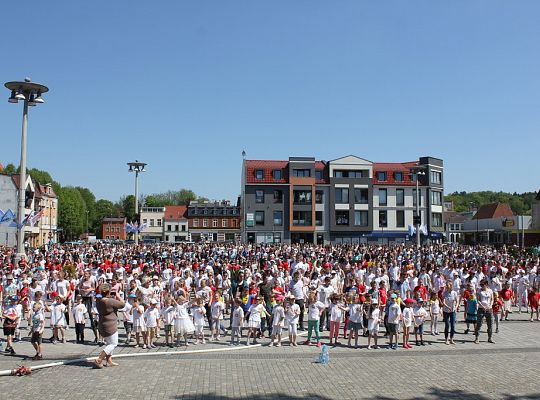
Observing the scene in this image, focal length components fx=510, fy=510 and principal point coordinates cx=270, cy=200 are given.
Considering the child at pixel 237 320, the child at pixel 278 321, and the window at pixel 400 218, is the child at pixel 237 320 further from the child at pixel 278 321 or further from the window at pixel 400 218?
the window at pixel 400 218

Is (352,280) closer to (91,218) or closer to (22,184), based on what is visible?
(22,184)

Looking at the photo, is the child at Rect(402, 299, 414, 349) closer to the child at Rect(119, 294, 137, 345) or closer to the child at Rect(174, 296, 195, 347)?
the child at Rect(174, 296, 195, 347)

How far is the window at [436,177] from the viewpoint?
6427cm

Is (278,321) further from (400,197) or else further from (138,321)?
(400,197)

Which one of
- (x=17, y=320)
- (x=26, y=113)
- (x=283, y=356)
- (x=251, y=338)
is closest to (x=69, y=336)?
(x=17, y=320)

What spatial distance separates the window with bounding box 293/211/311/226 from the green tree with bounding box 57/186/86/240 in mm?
58593

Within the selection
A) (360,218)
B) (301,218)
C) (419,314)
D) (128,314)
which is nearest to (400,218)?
(360,218)

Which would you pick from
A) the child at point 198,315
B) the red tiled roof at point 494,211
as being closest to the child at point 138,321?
the child at point 198,315

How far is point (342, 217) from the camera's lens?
2477 inches

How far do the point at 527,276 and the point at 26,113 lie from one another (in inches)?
943

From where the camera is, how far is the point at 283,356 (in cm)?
1290

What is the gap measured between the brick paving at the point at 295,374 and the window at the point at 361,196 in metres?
48.8

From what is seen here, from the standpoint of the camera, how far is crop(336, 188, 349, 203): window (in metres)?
62.7

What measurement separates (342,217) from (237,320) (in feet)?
163
